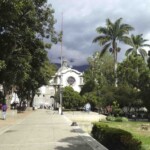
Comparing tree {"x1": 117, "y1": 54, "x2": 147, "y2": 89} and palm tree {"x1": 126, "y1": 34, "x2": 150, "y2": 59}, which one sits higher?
palm tree {"x1": 126, "y1": 34, "x2": 150, "y2": 59}

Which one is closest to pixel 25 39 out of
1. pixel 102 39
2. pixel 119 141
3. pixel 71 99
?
pixel 119 141

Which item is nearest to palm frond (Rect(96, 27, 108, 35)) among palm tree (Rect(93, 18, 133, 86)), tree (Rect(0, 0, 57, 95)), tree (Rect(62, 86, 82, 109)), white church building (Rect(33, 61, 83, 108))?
palm tree (Rect(93, 18, 133, 86))

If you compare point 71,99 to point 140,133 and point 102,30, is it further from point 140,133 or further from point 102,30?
point 140,133

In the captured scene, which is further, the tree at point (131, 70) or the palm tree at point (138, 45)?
the palm tree at point (138, 45)

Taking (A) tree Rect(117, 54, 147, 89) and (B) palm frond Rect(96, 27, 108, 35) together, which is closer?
(A) tree Rect(117, 54, 147, 89)

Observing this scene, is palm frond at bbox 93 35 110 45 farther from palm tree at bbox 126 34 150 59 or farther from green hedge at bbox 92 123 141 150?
green hedge at bbox 92 123 141 150

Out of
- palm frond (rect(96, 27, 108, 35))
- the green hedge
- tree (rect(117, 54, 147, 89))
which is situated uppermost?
palm frond (rect(96, 27, 108, 35))

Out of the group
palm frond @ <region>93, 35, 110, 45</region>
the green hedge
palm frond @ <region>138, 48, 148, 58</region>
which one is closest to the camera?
the green hedge

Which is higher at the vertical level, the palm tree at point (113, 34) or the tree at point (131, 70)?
the palm tree at point (113, 34)

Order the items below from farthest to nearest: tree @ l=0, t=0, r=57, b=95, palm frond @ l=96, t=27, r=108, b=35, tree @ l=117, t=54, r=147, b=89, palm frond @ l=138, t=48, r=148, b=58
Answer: palm frond @ l=138, t=48, r=148, b=58, palm frond @ l=96, t=27, r=108, b=35, tree @ l=117, t=54, r=147, b=89, tree @ l=0, t=0, r=57, b=95

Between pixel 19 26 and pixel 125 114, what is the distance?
38.0 meters

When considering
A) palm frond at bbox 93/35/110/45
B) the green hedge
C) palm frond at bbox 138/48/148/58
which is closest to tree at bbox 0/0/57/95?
the green hedge

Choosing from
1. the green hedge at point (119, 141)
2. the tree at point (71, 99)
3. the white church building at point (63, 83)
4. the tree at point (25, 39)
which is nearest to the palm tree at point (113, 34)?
the tree at point (71, 99)

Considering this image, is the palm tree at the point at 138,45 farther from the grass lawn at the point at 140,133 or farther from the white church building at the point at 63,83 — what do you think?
the white church building at the point at 63,83
